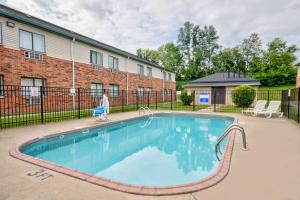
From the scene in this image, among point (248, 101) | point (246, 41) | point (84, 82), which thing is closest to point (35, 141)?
point (84, 82)

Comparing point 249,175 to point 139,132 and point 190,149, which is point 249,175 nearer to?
point 190,149

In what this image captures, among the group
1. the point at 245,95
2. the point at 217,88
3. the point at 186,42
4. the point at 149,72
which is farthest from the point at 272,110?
the point at 186,42

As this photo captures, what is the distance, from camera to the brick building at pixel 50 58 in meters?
10.4

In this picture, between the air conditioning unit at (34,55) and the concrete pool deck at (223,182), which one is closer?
the concrete pool deck at (223,182)

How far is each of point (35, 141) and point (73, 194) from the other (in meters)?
4.35

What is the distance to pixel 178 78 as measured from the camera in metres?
47.1

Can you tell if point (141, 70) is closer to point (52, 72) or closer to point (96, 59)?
point (96, 59)

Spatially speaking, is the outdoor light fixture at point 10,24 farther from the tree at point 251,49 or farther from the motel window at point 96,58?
the tree at point 251,49

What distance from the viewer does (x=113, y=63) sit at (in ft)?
61.5

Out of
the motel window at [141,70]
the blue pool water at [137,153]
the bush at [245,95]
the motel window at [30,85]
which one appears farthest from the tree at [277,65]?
the motel window at [30,85]

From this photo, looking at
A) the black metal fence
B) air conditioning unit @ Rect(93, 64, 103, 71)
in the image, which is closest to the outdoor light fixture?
the black metal fence

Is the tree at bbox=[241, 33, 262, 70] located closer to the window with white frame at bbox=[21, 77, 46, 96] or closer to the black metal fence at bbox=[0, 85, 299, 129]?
the black metal fence at bbox=[0, 85, 299, 129]

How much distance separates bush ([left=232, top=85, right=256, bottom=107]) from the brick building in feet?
38.1

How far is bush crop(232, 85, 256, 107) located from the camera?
17266 millimetres
